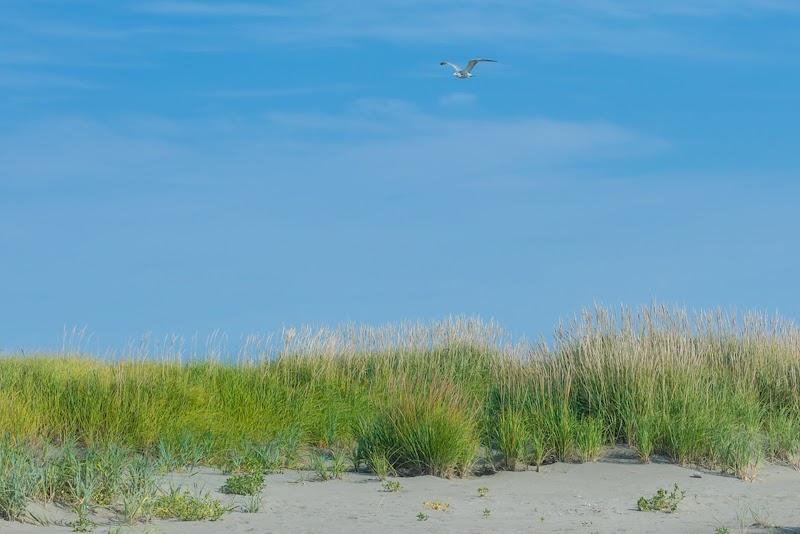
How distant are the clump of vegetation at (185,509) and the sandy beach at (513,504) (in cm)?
9

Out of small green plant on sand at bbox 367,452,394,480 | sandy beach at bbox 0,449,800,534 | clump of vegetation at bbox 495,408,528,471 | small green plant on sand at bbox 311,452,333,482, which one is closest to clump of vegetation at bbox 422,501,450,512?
sandy beach at bbox 0,449,800,534

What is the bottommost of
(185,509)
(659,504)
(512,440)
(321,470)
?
(185,509)

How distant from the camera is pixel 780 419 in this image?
11102 millimetres

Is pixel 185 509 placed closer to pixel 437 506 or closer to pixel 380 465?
pixel 437 506

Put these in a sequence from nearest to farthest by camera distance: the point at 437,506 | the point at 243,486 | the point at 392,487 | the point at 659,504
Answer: the point at 437,506 < the point at 243,486 < the point at 659,504 < the point at 392,487

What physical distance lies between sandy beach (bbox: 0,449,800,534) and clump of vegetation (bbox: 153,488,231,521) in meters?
0.09

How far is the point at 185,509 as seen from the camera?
7.34 metres

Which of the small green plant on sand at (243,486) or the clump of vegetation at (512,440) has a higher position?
the clump of vegetation at (512,440)

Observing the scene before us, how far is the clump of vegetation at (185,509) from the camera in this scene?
7.31 m

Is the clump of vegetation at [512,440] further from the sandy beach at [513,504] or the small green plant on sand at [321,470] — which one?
the small green plant on sand at [321,470]

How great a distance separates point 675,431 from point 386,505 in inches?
142

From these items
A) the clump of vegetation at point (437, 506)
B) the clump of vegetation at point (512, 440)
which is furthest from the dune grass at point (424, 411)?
the clump of vegetation at point (437, 506)

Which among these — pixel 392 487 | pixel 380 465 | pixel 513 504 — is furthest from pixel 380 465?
pixel 513 504

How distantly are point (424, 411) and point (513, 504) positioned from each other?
142 centimetres
